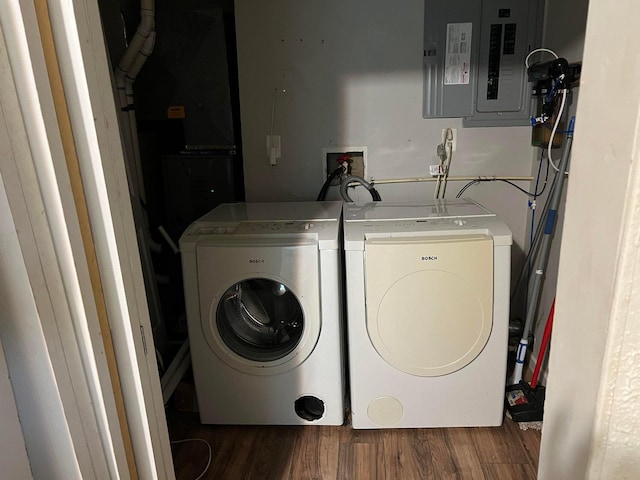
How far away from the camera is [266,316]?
1.91 metres

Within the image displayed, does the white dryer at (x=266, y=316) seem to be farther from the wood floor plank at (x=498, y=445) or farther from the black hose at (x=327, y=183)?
the wood floor plank at (x=498, y=445)

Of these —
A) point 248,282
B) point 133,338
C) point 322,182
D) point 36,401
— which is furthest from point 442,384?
point 36,401

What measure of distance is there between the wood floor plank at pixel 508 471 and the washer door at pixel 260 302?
76 cm

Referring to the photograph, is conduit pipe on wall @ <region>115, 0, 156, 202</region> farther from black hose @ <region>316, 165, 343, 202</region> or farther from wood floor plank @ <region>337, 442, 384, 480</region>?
wood floor plank @ <region>337, 442, 384, 480</region>

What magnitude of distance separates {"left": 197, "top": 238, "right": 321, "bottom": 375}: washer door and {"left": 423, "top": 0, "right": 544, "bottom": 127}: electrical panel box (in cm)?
105

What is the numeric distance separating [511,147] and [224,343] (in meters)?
1.58

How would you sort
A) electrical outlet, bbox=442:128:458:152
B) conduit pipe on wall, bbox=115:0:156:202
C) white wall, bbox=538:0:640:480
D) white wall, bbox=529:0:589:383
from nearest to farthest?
white wall, bbox=538:0:640:480 < white wall, bbox=529:0:589:383 < conduit pipe on wall, bbox=115:0:156:202 < electrical outlet, bbox=442:128:458:152

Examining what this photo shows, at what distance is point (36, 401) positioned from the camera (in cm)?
76

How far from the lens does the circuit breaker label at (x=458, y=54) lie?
2.07 metres

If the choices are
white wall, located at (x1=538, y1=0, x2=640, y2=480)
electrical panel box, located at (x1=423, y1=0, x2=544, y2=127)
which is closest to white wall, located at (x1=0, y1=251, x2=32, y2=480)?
white wall, located at (x1=538, y1=0, x2=640, y2=480)

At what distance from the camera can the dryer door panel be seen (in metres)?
1.65

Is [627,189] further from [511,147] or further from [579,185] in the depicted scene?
[511,147]

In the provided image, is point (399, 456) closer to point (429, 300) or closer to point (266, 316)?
point (429, 300)

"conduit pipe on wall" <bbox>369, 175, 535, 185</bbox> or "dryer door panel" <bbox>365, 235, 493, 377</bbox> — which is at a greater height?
"conduit pipe on wall" <bbox>369, 175, 535, 185</bbox>
